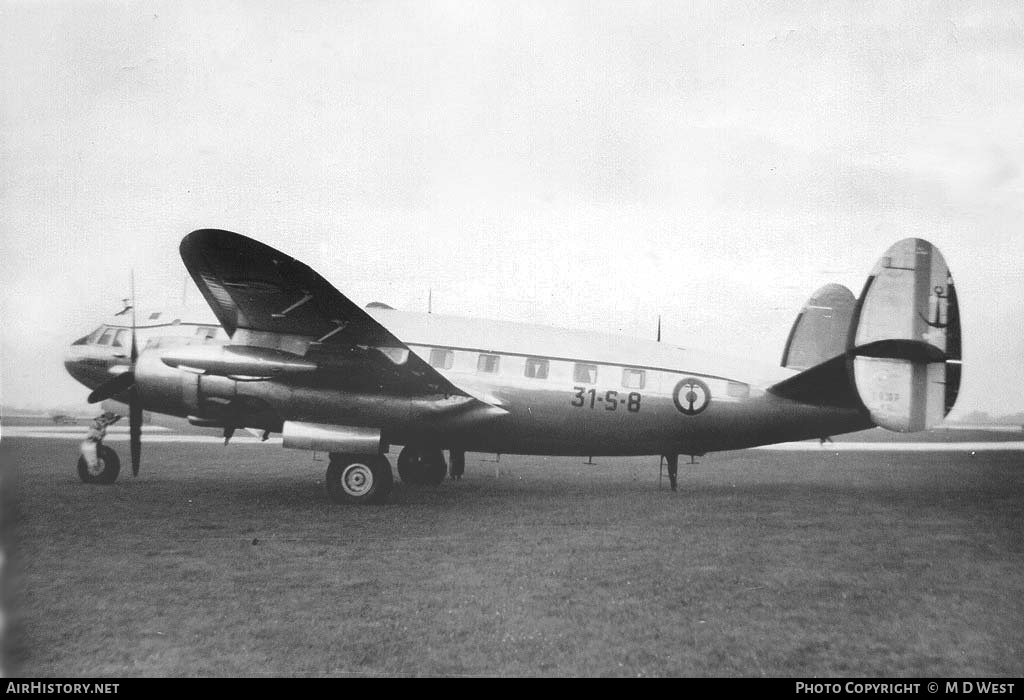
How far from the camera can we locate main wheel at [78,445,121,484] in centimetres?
812

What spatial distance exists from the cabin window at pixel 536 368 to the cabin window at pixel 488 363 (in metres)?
0.38

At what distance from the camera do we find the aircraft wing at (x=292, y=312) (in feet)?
20.8

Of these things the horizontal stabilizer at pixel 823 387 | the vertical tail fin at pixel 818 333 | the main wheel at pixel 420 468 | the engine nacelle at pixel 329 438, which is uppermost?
the vertical tail fin at pixel 818 333

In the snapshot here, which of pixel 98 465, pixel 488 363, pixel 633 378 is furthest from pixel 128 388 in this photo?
pixel 633 378

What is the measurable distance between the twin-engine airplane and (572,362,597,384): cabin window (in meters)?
0.02

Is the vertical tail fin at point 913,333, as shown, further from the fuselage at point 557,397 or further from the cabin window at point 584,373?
the cabin window at point 584,373

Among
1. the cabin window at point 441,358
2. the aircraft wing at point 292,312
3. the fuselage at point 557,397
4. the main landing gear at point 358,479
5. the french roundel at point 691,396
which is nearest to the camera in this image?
the aircraft wing at point 292,312

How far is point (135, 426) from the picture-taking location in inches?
281

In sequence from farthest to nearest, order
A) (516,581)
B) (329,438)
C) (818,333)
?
(818,333) < (329,438) < (516,581)

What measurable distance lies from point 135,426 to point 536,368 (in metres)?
4.63

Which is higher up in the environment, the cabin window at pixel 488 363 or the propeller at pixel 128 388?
the cabin window at pixel 488 363

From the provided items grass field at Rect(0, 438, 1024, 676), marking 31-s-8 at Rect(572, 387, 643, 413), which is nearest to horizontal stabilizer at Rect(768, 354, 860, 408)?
grass field at Rect(0, 438, 1024, 676)

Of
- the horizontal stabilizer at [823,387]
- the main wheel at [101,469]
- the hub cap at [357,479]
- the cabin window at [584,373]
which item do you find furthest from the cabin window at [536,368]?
the main wheel at [101,469]

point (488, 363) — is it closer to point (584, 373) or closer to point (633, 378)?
point (584, 373)
